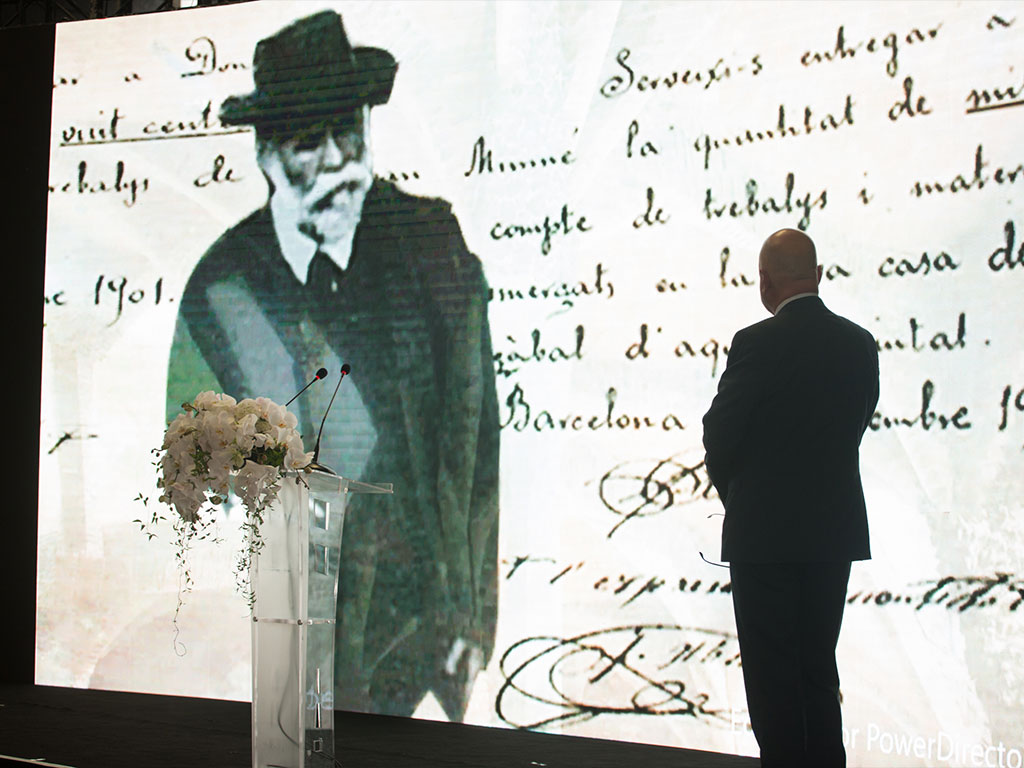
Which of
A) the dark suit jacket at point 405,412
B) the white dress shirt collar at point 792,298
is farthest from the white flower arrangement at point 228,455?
the dark suit jacket at point 405,412

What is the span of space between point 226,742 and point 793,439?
1881 mm

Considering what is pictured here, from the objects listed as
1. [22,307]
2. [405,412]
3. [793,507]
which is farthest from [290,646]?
[22,307]

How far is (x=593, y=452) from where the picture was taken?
142 inches

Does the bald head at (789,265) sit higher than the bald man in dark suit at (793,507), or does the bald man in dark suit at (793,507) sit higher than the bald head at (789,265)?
the bald head at (789,265)

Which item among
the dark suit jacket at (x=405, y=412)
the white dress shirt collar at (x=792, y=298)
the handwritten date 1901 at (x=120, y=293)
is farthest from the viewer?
the handwritten date 1901 at (x=120, y=293)

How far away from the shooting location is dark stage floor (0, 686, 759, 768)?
2895mm

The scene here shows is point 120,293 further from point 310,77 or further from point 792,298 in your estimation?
point 792,298

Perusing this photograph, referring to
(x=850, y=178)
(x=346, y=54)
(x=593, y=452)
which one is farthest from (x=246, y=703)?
(x=850, y=178)

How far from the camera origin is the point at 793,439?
228cm

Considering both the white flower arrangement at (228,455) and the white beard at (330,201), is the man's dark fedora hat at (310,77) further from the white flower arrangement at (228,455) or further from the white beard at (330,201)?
the white flower arrangement at (228,455)

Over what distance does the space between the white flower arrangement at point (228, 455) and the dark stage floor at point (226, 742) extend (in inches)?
31.0
